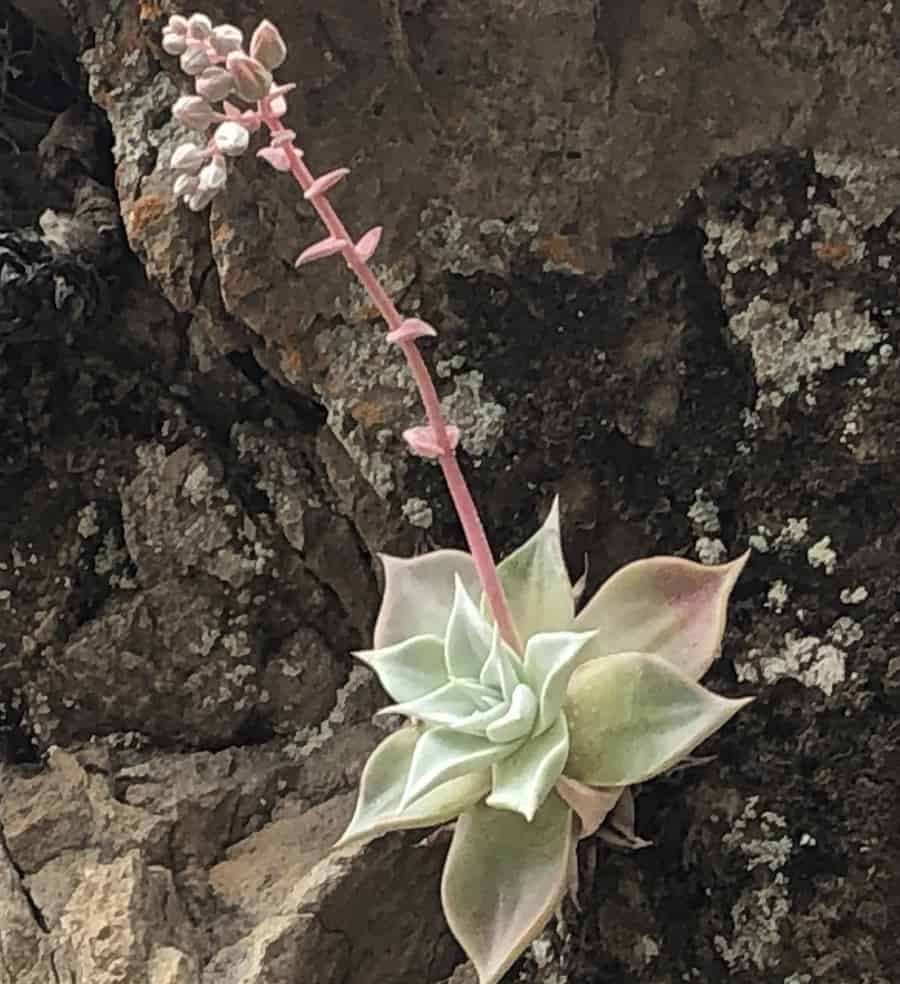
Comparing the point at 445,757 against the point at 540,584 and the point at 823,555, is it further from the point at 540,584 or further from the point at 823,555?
the point at 823,555

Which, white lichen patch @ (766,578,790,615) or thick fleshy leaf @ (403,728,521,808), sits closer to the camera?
thick fleshy leaf @ (403,728,521,808)

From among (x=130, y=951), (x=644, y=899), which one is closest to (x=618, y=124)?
(x=644, y=899)

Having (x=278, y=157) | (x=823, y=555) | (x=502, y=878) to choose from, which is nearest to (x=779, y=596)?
(x=823, y=555)

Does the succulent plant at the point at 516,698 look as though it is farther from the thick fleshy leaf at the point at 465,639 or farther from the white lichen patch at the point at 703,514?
the white lichen patch at the point at 703,514

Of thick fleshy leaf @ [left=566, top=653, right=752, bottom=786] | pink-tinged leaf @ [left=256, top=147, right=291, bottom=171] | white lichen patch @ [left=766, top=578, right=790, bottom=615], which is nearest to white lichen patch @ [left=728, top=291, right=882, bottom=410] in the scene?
white lichen patch @ [left=766, top=578, right=790, bottom=615]

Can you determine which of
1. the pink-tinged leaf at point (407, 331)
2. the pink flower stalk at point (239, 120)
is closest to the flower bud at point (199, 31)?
the pink flower stalk at point (239, 120)

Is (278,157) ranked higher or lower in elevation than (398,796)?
higher

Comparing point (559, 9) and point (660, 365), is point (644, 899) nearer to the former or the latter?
point (660, 365)

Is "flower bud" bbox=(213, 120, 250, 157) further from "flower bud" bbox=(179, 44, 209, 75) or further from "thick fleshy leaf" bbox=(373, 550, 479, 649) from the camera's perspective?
"thick fleshy leaf" bbox=(373, 550, 479, 649)

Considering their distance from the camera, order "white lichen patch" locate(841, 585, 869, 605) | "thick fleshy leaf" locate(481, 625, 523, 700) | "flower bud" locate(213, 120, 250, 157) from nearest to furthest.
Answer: "flower bud" locate(213, 120, 250, 157) → "thick fleshy leaf" locate(481, 625, 523, 700) → "white lichen patch" locate(841, 585, 869, 605)
